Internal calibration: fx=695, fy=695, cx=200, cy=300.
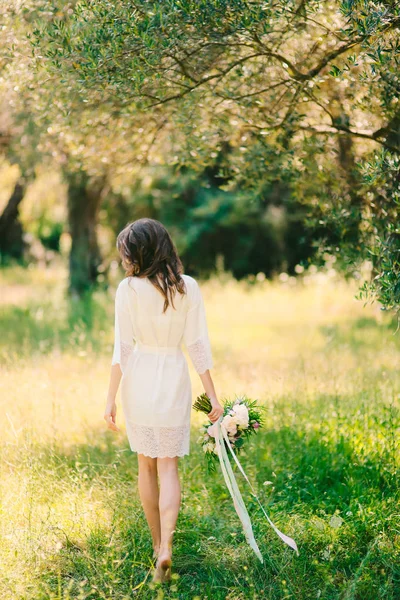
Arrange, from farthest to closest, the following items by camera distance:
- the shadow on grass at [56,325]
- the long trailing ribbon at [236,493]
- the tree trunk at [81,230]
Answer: the tree trunk at [81,230], the shadow on grass at [56,325], the long trailing ribbon at [236,493]

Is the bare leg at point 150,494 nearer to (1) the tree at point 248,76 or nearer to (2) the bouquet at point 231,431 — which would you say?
(2) the bouquet at point 231,431

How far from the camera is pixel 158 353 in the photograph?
4203 millimetres

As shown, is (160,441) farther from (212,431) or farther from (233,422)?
(233,422)

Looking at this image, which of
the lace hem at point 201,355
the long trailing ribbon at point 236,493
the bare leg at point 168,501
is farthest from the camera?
the lace hem at point 201,355

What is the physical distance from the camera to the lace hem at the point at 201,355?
4.21m

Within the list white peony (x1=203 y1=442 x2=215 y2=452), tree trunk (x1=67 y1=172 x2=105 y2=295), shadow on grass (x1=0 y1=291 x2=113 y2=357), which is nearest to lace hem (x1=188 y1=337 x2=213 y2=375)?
white peony (x1=203 y1=442 x2=215 y2=452)

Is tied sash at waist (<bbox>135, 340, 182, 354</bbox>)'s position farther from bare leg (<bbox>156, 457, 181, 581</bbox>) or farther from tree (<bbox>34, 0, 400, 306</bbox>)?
tree (<bbox>34, 0, 400, 306</bbox>)

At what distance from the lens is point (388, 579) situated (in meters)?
3.90

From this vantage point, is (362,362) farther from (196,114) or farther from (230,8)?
(230,8)

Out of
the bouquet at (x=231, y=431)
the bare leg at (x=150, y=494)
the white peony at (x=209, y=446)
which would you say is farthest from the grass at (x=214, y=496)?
the white peony at (x=209, y=446)

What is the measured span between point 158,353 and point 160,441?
1.74 feet

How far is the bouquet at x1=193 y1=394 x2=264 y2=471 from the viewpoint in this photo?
4223mm

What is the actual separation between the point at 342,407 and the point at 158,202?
516 inches

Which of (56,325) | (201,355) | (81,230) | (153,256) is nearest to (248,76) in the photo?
(153,256)
